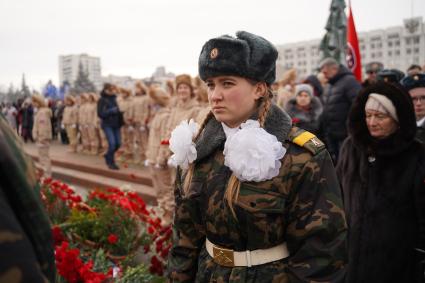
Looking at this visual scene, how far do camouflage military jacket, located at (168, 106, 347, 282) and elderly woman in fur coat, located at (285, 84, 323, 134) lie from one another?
12.9 ft

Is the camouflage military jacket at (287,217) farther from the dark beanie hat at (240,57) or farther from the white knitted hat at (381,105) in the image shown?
the white knitted hat at (381,105)

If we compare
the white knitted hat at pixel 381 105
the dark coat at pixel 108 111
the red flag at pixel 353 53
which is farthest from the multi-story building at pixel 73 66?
the white knitted hat at pixel 381 105

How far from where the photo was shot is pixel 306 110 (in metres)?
5.85

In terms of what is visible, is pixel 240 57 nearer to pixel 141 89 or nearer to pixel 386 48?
pixel 141 89

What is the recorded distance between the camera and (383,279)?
9.48 feet

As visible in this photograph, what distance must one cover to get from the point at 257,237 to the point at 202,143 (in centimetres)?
52

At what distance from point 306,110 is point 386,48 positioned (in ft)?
330

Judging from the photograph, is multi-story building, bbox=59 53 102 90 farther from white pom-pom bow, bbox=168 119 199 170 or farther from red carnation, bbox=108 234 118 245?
white pom-pom bow, bbox=168 119 199 170

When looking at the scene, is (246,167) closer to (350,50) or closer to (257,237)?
(257,237)

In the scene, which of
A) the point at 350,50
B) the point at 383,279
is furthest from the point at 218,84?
the point at 350,50

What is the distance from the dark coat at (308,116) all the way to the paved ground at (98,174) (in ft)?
10.5

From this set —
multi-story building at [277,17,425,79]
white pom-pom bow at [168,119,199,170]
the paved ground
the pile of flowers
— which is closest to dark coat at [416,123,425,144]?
white pom-pom bow at [168,119,199,170]

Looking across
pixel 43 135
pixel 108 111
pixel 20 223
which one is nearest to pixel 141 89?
pixel 108 111

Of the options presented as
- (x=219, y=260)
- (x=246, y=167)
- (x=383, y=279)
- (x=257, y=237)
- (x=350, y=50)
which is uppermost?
(x=350, y=50)
